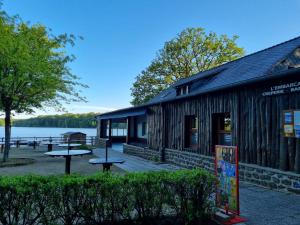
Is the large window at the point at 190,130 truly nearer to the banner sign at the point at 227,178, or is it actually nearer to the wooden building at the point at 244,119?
the wooden building at the point at 244,119

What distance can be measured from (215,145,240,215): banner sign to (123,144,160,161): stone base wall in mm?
9258

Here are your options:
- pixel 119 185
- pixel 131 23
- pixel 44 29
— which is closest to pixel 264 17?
pixel 131 23

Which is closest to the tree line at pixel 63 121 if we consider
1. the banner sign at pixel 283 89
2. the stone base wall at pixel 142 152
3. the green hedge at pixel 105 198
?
the stone base wall at pixel 142 152

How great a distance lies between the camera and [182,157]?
1229cm

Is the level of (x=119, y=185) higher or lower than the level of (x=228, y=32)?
lower

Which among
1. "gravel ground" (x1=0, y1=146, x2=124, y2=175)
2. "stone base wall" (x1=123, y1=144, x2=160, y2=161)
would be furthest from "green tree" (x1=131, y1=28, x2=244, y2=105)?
"gravel ground" (x1=0, y1=146, x2=124, y2=175)

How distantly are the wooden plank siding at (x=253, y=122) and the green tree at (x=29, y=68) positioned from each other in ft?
25.8

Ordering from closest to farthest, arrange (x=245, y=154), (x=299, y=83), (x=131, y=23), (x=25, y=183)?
(x=25, y=183) → (x=299, y=83) → (x=245, y=154) → (x=131, y=23)

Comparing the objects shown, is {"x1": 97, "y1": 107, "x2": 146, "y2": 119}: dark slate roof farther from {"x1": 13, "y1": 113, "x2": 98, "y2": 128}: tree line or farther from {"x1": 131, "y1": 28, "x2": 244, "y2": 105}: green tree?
{"x1": 13, "y1": 113, "x2": 98, "y2": 128}: tree line

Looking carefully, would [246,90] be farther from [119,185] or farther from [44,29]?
[44,29]

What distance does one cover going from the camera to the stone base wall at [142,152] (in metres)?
14.7

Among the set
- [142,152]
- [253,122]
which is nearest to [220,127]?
[253,122]

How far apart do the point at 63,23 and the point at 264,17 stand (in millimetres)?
14200

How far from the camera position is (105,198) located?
432 centimetres
